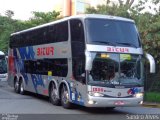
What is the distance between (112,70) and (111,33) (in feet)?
4.81

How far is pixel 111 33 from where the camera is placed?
55.2 ft

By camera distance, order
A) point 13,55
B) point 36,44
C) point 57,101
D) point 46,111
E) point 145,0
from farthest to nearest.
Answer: point 145,0, point 13,55, point 36,44, point 57,101, point 46,111

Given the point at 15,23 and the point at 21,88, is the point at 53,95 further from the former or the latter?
the point at 15,23

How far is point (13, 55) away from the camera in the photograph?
90.4ft

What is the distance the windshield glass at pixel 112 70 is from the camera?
53.2 ft

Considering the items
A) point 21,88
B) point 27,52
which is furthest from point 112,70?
point 21,88

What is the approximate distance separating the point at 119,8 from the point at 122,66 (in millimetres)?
15394

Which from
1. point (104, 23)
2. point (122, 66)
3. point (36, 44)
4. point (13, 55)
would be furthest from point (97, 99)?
point (13, 55)

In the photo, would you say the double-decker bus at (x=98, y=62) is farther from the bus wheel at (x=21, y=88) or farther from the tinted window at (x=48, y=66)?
the bus wheel at (x=21, y=88)

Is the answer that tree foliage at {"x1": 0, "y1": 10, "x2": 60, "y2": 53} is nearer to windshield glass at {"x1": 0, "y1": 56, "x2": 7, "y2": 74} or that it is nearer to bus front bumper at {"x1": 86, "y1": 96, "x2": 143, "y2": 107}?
windshield glass at {"x1": 0, "y1": 56, "x2": 7, "y2": 74}

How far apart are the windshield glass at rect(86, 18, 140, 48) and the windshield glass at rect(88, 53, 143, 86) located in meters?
0.56

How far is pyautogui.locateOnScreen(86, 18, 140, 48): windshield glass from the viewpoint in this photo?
16.6 metres

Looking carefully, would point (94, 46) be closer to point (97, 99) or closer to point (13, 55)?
point (97, 99)

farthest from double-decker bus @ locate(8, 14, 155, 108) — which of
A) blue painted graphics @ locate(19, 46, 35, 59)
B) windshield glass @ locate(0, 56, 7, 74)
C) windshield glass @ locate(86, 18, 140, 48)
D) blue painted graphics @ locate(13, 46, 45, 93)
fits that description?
windshield glass @ locate(0, 56, 7, 74)
